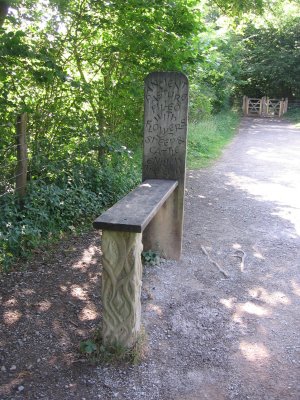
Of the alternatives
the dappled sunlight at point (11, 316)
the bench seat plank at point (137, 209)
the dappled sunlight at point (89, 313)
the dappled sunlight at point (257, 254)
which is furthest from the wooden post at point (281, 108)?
the dappled sunlight at point (11, 316)

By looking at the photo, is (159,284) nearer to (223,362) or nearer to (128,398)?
(223,362)

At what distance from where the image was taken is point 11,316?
10.8 feet

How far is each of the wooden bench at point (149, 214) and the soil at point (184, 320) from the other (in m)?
0.29

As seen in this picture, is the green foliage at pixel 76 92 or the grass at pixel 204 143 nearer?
the green foliage at pixel 76 92

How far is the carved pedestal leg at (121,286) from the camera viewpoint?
2697 mm

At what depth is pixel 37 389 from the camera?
8.22 feet

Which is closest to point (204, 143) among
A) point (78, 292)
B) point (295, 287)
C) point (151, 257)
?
point (151, 257)

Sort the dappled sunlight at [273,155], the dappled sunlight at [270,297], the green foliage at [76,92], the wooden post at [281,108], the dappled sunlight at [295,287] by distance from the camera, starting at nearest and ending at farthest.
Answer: the dappled sunlight at [270,297]
the dappled sunlight at [295,287]
the green foliage at [76,92]
the dappled sunlight at [273,155]
the wooden post at [281,108]

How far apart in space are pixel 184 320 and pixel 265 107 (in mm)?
25515

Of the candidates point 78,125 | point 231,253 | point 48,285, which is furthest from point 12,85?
point 231,253

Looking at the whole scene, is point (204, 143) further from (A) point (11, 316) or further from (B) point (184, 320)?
(A) point (11, 316)

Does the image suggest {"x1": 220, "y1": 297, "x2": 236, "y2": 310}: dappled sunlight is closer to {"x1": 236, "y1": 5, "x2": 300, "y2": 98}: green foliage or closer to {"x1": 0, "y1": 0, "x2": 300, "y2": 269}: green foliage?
{"x1": 0, "y1": 0, "x2": 300, "y2": 269}: green foliage

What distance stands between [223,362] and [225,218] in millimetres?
3479

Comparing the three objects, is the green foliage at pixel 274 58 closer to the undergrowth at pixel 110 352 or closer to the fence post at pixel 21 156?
the fence post at pixel 21 156
